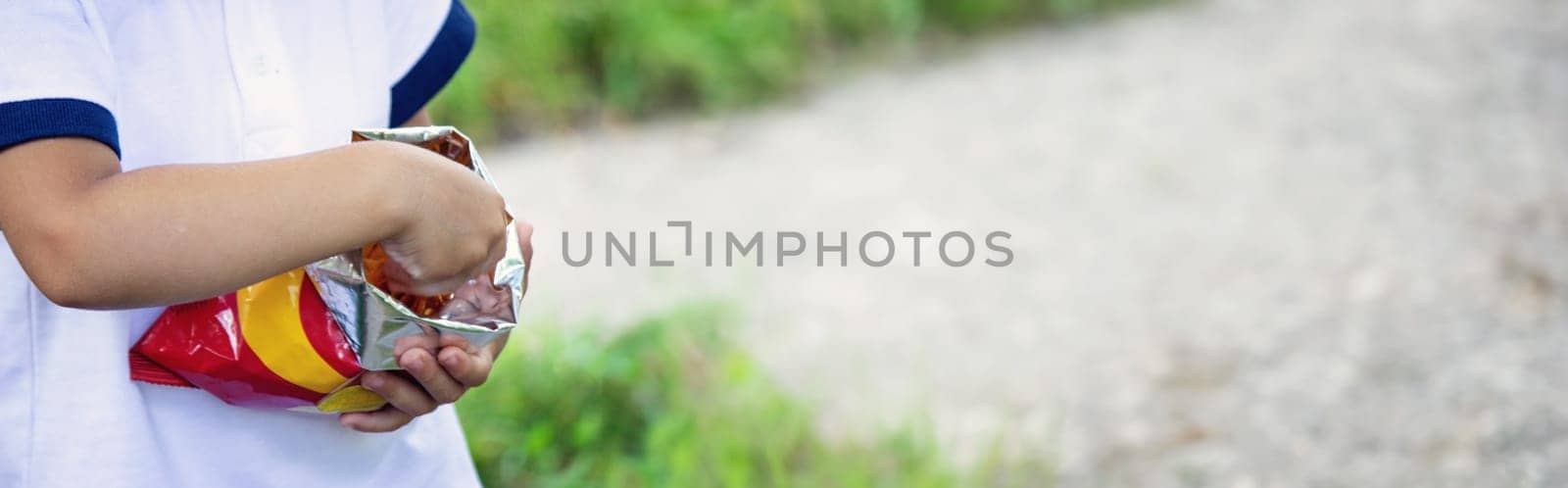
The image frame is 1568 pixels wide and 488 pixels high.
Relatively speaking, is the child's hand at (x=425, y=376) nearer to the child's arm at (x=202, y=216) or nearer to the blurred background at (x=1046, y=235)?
the child's arm at (x=202, y=216)

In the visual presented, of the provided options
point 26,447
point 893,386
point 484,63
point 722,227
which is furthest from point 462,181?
point 484,63

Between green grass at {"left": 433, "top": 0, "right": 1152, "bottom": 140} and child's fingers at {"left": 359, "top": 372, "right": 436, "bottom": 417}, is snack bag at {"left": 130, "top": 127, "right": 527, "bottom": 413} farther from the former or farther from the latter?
green grass at {"left": 433, "top": 0, "right": 1152, "bottom": 140}

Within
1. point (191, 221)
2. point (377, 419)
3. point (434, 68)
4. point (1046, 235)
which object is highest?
point (1046, 235)

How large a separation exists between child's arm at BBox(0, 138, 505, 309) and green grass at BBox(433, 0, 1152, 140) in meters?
2.65

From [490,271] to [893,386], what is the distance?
5.32 feet

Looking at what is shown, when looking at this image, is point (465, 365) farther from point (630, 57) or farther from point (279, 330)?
point (630, 57)

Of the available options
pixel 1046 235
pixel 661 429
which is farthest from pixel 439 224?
pixel 1046 235

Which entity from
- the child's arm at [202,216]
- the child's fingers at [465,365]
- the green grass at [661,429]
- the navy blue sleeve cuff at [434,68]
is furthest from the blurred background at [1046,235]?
the child's arm at [202,216]

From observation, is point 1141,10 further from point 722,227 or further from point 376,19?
point 376,19

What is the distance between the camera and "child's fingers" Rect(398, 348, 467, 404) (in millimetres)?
909

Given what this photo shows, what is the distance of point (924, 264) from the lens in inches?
115

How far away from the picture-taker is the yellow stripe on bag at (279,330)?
0.92 metres

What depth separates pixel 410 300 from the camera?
3.04 feet

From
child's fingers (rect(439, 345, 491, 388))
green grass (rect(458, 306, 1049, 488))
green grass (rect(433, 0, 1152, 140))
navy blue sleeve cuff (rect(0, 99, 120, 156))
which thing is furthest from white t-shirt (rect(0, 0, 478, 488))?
green grass (rect(433, 0, 1152, 140))
